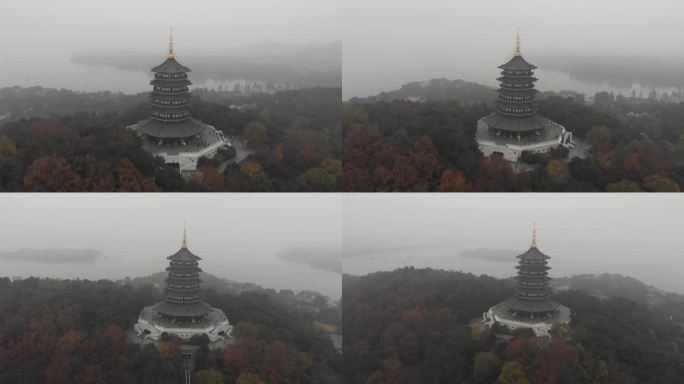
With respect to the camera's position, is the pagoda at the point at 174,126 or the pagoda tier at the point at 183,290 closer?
the pagoda at the point at 174,126

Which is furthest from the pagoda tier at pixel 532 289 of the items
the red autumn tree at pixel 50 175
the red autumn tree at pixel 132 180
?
the red autumn tree at pixel 50 175

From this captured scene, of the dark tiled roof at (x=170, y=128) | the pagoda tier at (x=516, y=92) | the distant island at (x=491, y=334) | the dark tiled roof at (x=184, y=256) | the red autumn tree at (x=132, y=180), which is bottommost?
the distant island at (x=491, y=334)

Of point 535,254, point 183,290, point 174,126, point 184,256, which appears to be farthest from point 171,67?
point 535,254

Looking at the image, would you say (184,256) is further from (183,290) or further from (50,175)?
(50,175)

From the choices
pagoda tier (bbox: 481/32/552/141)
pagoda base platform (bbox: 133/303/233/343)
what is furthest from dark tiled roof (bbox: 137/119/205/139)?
pagoda tier (bbox: 481/32/552/141)

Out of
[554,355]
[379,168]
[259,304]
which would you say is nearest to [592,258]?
[554,355]

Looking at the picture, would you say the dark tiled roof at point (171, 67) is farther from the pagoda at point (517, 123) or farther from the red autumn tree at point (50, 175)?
the pagoda at point (517, 123)

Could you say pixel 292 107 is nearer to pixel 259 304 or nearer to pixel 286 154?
pixel 286 154
